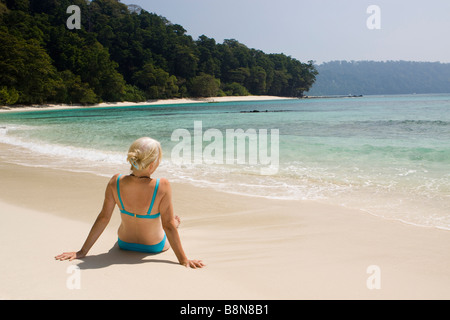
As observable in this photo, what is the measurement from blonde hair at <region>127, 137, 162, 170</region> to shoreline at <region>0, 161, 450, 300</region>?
2.53 feet

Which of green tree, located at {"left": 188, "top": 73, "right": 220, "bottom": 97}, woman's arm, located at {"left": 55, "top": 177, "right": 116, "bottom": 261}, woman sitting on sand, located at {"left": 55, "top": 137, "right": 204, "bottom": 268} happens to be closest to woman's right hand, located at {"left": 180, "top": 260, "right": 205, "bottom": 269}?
woman sitting on sand, located at {"left": 55, "top": 137, "right": 204, "bottom": 268}

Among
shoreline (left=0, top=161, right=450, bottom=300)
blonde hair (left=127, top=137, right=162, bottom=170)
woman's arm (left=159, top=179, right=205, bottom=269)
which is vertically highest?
blonde hair (left=127, top=137, right=162, bottom=170)

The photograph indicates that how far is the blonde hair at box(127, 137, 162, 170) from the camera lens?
8.28 feet

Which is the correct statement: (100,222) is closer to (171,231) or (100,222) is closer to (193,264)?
(171,231)

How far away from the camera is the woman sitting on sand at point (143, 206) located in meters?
2.57

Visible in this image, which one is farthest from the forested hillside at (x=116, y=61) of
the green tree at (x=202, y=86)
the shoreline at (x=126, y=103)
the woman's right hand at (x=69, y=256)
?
the woman's right hand at (x=69, y=256)

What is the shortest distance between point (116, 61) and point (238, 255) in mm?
94744

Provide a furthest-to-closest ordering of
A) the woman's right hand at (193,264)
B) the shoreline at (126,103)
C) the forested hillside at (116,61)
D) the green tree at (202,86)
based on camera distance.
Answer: the green tree at (202,86) → the forested hillside at (116,61) → the shoreline at (126,103) → the woman's right hand at (193,264)

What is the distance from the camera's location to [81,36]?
79.6 m

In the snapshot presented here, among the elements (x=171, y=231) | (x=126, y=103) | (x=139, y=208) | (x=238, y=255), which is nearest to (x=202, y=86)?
(x=126, y=103)

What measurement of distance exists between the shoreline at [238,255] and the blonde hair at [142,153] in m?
0.77

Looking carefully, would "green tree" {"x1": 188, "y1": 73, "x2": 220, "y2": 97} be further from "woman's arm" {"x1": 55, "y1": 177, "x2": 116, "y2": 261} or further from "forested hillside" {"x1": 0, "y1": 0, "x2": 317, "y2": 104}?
"woman's arm" {"x1": 55, "y1": 177, "x2": 116, "y2": 261}

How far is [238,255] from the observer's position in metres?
3.03

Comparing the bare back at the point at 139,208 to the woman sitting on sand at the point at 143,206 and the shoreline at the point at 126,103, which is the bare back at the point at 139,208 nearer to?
the woman sitting on sand at the point at 143,206
